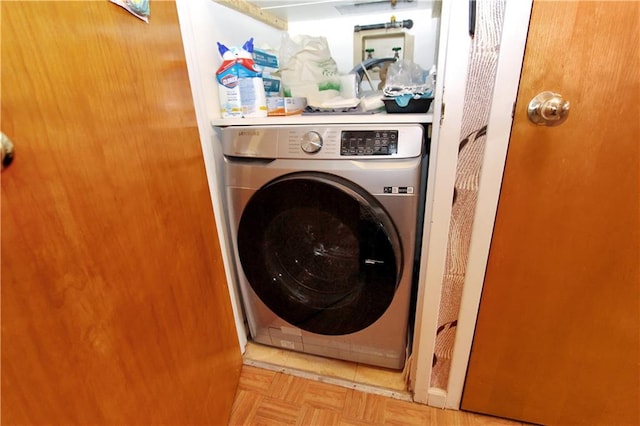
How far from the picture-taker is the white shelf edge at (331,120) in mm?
808

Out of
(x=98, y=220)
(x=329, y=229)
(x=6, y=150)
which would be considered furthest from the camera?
(x=329, y=229)

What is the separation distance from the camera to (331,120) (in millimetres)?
873

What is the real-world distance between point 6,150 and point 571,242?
106 cm

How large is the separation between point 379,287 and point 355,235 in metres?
0.19

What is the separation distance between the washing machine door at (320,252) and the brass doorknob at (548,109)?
411 millimetres

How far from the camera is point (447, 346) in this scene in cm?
96

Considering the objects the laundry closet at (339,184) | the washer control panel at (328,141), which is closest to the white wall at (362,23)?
the laundry closet at (339,184)

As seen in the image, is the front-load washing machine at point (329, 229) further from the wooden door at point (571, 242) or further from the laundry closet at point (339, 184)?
the wooden door at point (571, 242)

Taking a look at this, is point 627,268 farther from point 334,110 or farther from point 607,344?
point 334,110

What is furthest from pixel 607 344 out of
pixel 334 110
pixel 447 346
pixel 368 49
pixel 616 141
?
pixel 368 49

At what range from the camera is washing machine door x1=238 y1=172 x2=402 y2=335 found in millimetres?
874

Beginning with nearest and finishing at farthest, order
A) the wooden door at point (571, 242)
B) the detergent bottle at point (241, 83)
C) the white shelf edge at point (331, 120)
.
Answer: the wooden door at point (571, 242)
the white shelf edge at point (331, 120)
the detergent bottle at point (241, 83)

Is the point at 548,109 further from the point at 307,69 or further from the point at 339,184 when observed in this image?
the point at 307,69

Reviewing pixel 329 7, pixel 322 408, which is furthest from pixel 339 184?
pixel 329 7
